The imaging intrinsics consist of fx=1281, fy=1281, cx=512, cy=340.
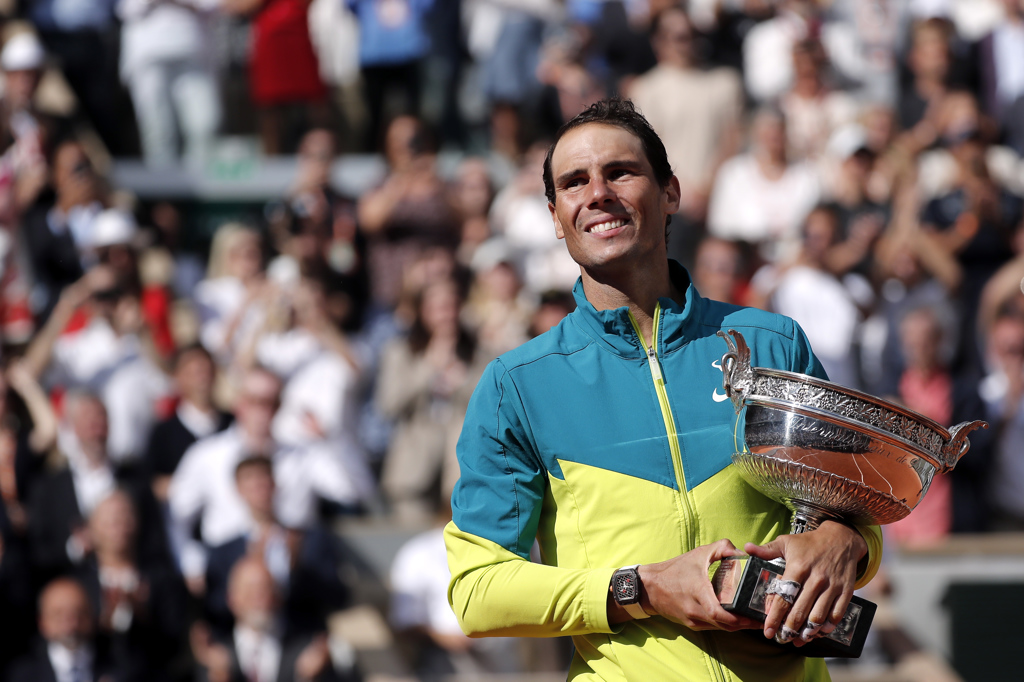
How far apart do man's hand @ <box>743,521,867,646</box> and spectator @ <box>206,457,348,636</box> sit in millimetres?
4569

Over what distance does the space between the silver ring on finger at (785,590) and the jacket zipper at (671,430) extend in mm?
208

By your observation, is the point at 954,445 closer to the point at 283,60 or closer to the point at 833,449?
the point at 833,449

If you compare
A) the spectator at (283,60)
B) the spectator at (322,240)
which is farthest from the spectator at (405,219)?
the spectator at (283,60)

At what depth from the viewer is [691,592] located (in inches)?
81.2

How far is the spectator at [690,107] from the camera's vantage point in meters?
8.95

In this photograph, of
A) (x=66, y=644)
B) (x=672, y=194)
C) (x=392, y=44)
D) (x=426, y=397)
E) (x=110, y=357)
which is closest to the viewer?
(x=672, y=194)

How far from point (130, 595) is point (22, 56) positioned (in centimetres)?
495

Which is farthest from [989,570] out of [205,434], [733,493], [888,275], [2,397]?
[2,397]

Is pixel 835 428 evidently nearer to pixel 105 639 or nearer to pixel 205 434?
pixel 105 639

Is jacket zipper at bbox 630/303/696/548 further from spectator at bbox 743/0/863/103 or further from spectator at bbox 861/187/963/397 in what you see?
spectator at bbox 743/0/863/103

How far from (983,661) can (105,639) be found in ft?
14.2

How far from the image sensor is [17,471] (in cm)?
680

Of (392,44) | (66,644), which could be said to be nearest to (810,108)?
(392,44)

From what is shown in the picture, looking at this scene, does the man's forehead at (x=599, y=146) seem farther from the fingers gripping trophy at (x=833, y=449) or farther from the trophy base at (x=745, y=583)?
the trophy base at (x=745, y=583)
